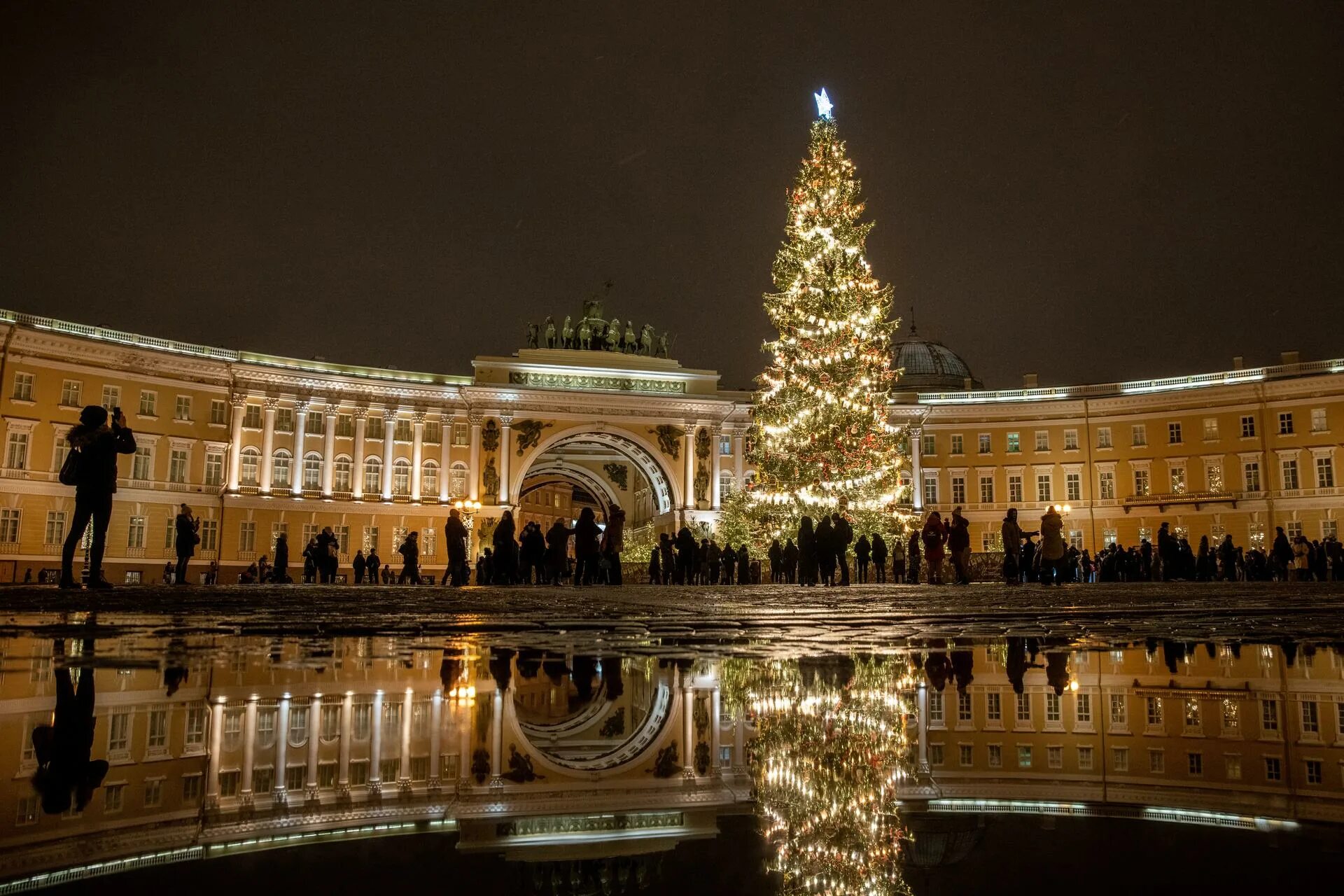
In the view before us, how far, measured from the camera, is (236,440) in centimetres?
4306

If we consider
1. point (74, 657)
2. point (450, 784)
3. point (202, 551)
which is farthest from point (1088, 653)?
point (202, 551)

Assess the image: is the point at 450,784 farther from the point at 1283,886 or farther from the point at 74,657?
the point at 74,657

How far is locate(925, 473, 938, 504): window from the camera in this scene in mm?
50750

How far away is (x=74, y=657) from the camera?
124 inches

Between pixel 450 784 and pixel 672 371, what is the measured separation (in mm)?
46999

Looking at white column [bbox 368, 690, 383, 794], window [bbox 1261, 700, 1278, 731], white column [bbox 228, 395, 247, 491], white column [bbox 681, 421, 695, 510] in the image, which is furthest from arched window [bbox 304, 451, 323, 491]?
window [bbox 1261, 700, 1278, 731]

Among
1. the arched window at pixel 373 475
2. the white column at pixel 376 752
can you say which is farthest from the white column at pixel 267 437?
the white column at pixel 376 752

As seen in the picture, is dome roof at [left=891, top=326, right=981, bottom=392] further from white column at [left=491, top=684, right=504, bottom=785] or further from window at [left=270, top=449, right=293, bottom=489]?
white column at [left=491, top=684, right=504, bottom=785]

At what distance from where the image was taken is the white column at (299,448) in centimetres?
4384

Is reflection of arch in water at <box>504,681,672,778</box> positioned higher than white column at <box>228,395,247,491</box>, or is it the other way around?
white column at <box>228,395,247,491</box>

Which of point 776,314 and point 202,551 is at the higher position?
point 776,314

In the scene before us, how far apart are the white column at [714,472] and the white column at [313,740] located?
147 ft

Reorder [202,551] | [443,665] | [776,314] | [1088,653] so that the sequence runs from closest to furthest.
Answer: [443,665]
[1088,653]
[776,314]
[202,551]

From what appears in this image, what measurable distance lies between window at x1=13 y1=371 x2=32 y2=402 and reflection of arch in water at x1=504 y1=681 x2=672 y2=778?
4265 cm
